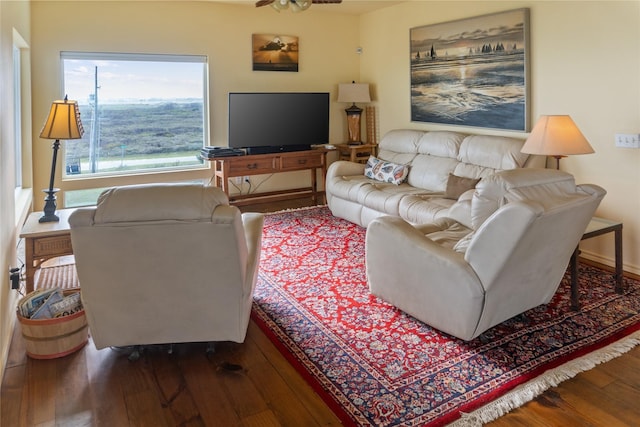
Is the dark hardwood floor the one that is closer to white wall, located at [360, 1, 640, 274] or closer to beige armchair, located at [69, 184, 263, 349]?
beige armchair, located at [69, 184, 263, 349]

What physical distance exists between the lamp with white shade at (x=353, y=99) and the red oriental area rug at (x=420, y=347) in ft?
10.5

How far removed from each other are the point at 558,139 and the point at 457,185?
1.05m

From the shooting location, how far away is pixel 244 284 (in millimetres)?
2459

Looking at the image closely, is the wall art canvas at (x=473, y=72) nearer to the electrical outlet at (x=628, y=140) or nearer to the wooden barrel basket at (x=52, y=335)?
the electrical outlet at (x=628, y=140)

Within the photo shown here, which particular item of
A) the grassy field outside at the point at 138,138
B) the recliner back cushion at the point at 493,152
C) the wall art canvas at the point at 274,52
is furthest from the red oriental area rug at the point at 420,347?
the wall art canvas at the point at 274,52

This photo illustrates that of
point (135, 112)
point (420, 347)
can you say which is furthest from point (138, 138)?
point (420, 347)

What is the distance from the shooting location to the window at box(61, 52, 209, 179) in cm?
520

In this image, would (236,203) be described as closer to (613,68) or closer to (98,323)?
(98,323)

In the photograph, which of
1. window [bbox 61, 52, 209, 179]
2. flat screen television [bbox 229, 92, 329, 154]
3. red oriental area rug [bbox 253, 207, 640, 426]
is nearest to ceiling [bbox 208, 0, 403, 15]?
window [bbox 61, 52, 209, 179]

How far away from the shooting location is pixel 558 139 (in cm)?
358

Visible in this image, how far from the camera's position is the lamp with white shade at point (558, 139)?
3539 mm

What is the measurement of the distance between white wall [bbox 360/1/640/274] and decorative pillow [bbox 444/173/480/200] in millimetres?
737

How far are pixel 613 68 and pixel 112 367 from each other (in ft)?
13.3

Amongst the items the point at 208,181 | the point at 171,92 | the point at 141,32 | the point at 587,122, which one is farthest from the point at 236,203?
the point at 587,122
